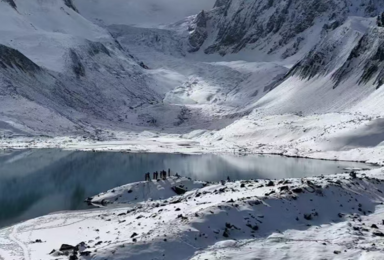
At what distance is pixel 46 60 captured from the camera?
7564 inches

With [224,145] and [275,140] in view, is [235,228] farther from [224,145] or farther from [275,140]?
[224,145]

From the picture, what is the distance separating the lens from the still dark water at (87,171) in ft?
167

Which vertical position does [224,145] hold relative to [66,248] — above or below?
above

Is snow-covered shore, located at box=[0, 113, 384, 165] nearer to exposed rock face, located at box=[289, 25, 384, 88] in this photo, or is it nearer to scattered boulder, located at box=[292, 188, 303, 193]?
exposed rock face, located at box=[289, 25, 384, 88]

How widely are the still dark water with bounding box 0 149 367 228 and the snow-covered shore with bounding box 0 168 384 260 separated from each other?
33.4 feet

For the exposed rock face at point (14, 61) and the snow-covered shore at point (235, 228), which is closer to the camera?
the snow-covered shore at point (235, 228)

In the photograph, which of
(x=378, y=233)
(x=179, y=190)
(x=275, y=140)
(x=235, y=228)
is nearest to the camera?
(x=378, y=233)

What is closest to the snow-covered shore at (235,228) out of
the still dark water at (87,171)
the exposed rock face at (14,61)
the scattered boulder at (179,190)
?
the scattered boulder at (179,190)

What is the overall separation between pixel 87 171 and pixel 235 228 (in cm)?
5186

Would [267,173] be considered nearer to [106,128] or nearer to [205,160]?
[205,160]

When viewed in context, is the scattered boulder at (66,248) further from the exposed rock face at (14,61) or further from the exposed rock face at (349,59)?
the exposed rock face at (14,61)

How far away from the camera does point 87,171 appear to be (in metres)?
A: 77.6

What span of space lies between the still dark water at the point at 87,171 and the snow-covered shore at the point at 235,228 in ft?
33.4

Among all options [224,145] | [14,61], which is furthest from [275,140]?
[14,61]
